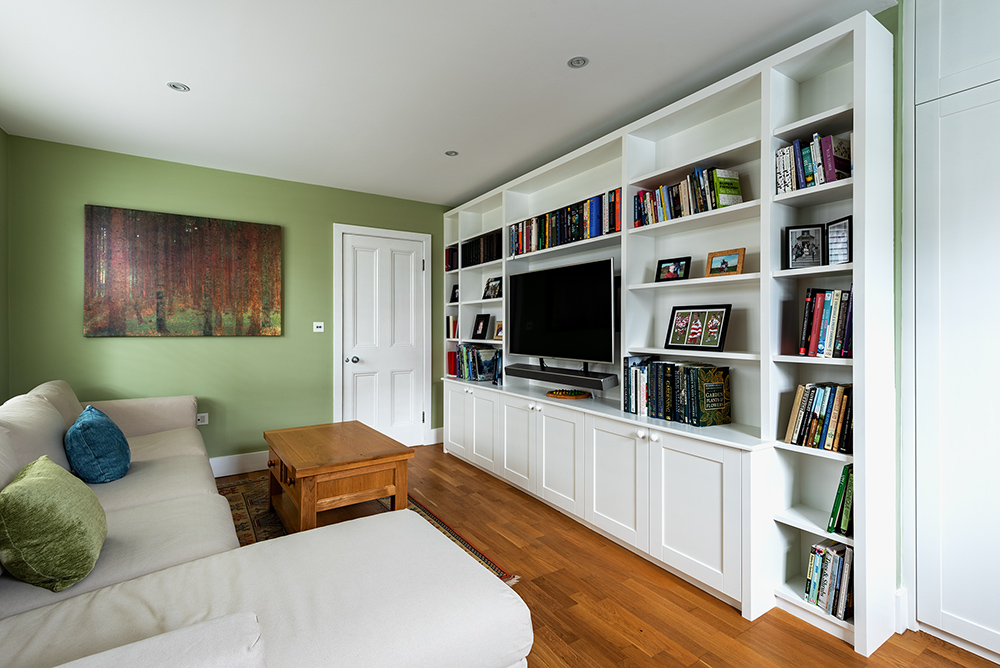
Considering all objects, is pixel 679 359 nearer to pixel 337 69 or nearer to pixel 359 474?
pixel 359 474

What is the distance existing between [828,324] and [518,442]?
204cm

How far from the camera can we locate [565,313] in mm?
3244

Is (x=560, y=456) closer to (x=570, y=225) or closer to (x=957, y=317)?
(x=570, y=225)

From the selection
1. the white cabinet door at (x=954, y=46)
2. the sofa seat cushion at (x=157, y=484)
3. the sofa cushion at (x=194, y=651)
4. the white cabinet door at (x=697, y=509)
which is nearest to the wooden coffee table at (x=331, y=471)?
the sofa seat cushion at (x=157, y=484)

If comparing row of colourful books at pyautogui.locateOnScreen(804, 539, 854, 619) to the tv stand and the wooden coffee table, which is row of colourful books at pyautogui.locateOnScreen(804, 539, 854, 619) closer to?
the tv stand

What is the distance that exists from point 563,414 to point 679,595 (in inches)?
44.3

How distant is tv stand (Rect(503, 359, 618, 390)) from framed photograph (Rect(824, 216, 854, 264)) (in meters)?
1.32

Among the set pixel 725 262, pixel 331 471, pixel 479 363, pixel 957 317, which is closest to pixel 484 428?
pixel 479 363

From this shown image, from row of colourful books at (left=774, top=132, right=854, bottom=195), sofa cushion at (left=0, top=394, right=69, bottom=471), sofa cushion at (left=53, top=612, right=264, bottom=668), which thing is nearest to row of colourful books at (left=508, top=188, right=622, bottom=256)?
row of colourful books at (left=774, top=132, right=854, bottom=195)

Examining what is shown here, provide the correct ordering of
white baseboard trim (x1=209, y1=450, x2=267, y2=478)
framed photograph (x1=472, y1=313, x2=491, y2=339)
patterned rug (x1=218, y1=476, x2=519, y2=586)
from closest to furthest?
patterned rug (x1=218, y1=476, x2=519, y2=586) → white baseboard trim (x1=209, y1=450, x2=267, y2=478) → framed photograph (x1=472, y1=313, x2=491, y2=339)

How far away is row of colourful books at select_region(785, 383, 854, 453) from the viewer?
73.0 inches

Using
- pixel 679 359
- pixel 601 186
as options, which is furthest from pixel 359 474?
pixel 601 186

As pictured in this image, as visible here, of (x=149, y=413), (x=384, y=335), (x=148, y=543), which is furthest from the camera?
(x=384, y=335)

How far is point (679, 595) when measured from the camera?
213 cm
